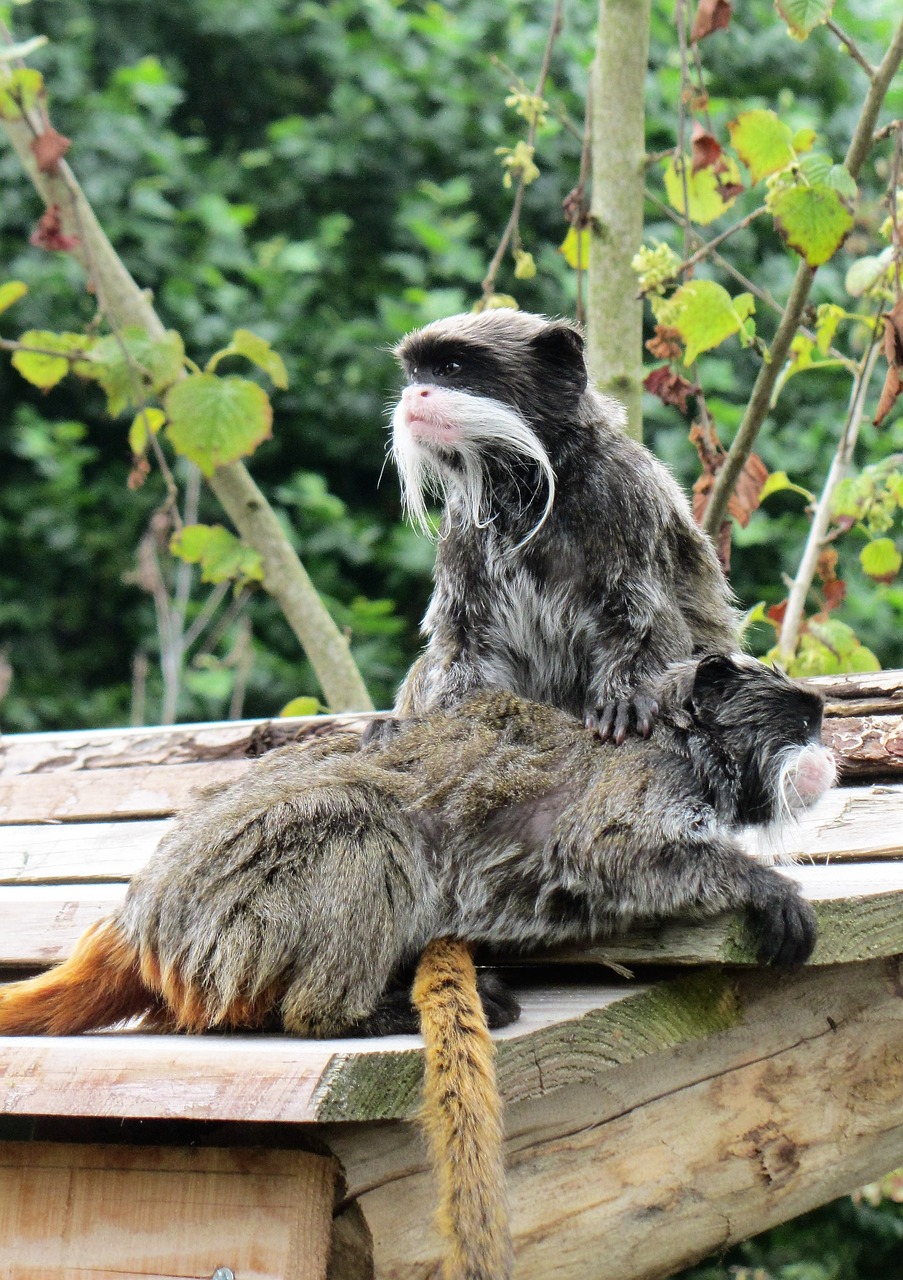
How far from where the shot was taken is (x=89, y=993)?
231 centimetres

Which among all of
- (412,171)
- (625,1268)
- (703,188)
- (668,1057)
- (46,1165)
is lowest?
(625,1268)

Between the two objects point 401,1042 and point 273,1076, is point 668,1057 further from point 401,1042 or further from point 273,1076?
point 273,1076

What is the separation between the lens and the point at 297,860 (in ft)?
7.04

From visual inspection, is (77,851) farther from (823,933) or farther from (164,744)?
(823,933)

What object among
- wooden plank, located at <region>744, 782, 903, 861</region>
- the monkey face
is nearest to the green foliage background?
wooden plank, located at <region>744, 782, 903, 861</region>

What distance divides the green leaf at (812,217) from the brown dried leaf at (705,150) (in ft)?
1.82

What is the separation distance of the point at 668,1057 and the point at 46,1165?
35.4 inches

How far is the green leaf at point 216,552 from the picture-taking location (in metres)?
4.29

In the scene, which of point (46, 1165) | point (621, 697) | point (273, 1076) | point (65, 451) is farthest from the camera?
point (65, 451)

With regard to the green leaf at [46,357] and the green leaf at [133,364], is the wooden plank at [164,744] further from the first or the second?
the green leaf at [46,357]

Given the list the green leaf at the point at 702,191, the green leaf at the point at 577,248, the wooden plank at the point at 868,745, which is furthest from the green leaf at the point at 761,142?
the wooden plank at the point at 868,745

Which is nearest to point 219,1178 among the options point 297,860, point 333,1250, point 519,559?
point 333,1250

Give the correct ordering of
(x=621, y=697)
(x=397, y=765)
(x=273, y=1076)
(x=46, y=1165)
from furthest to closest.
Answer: (x=621, y=697)
(x=397, y=765)
(x=46, y=1165)
(x=273, y=1076)

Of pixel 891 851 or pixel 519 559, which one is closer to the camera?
pixel 891 851
